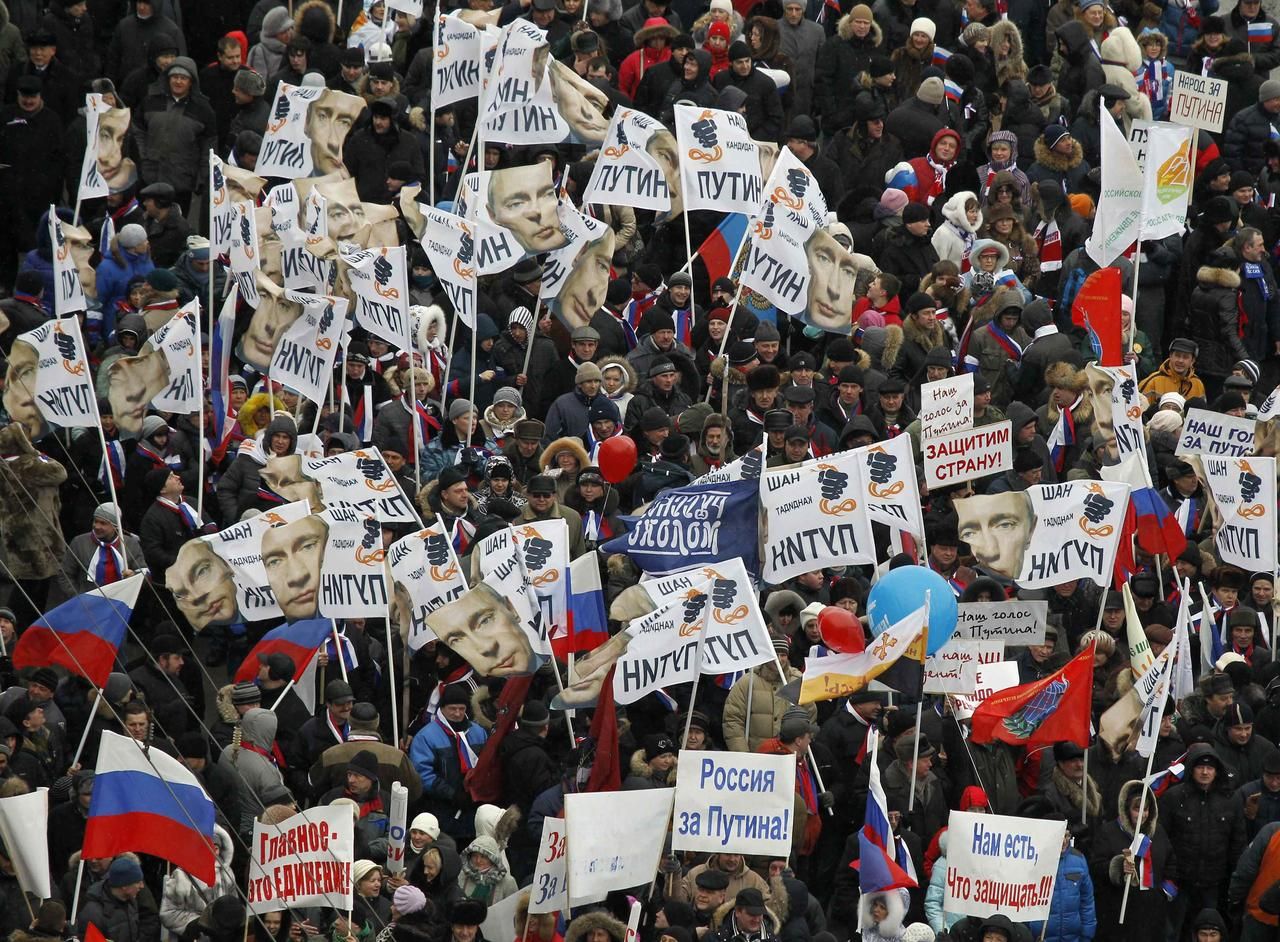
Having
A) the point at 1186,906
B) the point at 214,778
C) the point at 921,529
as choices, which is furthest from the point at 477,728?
the point at 1186,906

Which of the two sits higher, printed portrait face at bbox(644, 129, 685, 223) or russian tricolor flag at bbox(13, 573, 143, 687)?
printed portrait face at bbox(644, 129, 685, 223)

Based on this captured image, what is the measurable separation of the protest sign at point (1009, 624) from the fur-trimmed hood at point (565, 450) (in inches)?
105

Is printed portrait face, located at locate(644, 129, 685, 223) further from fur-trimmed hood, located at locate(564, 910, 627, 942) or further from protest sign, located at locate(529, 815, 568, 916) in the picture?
fur-trimmed hood, located at locate(564, 910, 627, 942)

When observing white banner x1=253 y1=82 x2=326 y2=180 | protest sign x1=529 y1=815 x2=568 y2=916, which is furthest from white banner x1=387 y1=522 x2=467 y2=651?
white banner x1=253 y1=82 x2=326 y2=180

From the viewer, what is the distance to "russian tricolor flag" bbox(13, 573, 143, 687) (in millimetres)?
18156

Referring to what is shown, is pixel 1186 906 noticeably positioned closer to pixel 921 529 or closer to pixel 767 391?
pixel 921 529

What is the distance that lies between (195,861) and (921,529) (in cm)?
506

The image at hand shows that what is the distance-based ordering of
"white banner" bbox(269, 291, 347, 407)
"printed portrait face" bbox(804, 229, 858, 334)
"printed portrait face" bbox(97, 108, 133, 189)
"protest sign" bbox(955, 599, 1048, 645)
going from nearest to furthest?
"protest sign" bbox(955, 599, 1048, 645) < "white banner" bbox(269, 291, 347, 407) < "printed portrait face" bbox(804, 229, 858, 334) < "printed portrait face" bbox(97, 108, 133, 189)

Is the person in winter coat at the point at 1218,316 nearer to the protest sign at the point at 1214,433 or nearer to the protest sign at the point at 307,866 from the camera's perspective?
the protest sign at the point at 1214,433

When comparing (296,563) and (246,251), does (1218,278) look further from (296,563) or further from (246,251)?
(296,563)

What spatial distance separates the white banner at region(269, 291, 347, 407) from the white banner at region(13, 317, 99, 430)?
4.50 feet

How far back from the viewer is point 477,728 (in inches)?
736

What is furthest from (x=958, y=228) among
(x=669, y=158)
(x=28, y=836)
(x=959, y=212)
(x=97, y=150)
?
(x=28, y=836)

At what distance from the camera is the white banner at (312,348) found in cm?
2106
